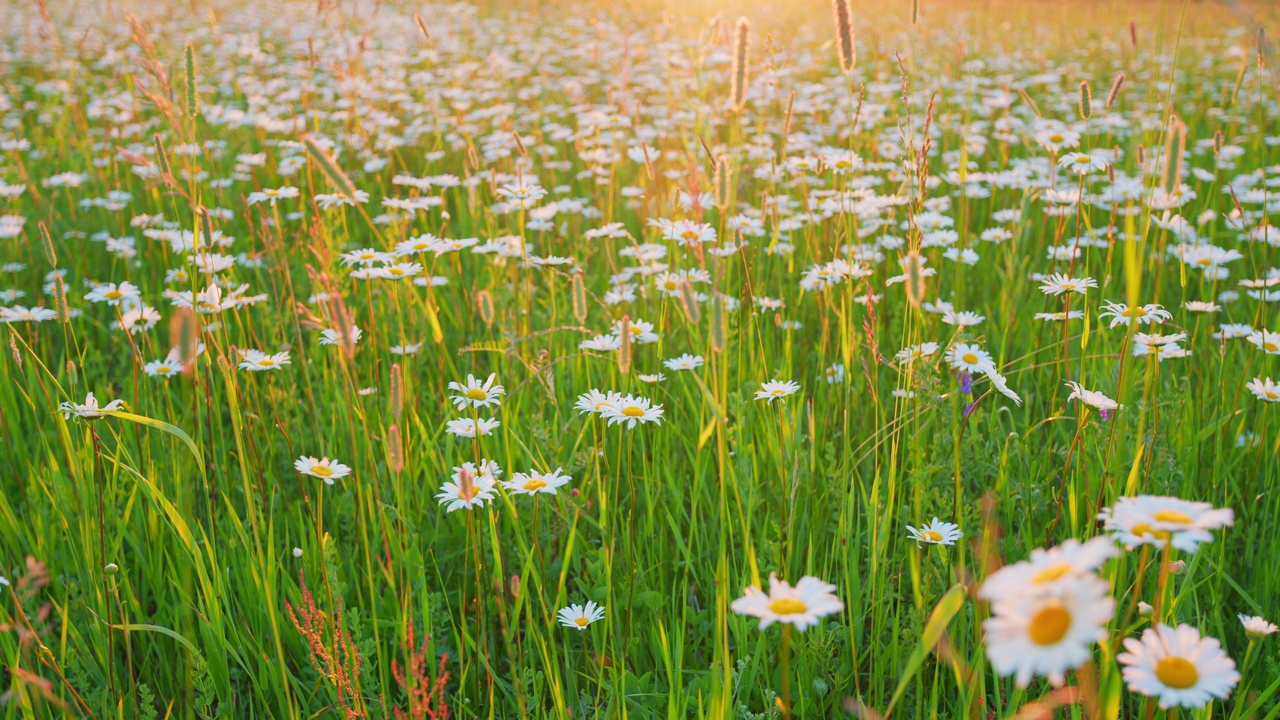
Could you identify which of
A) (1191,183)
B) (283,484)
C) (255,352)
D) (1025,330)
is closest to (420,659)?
(255,352)

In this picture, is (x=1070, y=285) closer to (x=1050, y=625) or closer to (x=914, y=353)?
(x=914, y=353)

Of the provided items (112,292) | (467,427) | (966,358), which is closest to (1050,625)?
(467,427)

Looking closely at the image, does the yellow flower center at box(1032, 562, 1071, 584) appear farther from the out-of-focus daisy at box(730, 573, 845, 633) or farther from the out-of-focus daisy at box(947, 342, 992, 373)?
the out-of-focus daisy at box(947, 342, 992, 373)

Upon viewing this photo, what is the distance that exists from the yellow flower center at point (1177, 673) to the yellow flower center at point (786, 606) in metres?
0.32

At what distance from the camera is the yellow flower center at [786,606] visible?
0.89 metres

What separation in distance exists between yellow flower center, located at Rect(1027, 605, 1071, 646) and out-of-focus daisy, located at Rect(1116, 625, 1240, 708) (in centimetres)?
Result: 22

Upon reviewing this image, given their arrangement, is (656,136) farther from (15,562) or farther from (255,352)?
(15,562)

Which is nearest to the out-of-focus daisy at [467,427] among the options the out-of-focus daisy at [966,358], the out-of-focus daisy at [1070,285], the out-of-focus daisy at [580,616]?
the out-of-focus daisy at [580,616]

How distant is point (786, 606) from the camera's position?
89 cm

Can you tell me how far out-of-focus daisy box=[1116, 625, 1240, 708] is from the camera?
2.39 feet

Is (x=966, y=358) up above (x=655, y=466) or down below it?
above

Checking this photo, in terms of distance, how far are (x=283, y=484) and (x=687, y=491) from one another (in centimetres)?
101

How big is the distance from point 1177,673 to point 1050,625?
31cm

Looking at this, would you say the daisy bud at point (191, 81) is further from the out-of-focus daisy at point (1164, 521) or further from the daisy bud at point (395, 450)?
the out-of-focus daisy at point (1164, 521)
